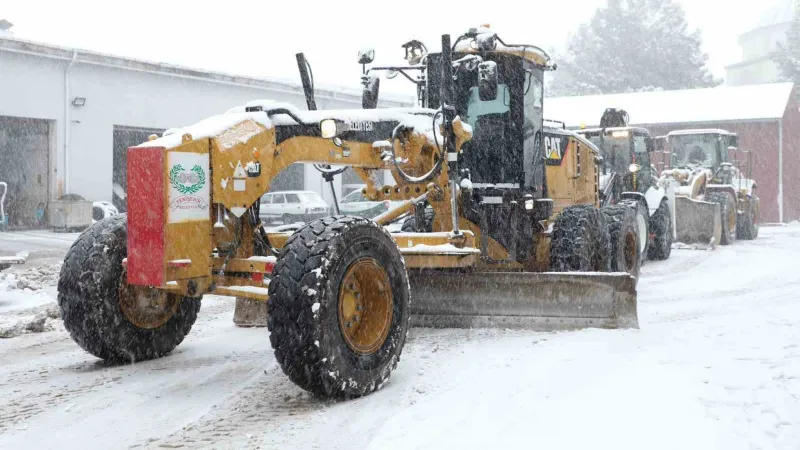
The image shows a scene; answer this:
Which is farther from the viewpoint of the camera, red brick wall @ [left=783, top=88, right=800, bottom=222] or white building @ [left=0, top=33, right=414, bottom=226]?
red brick wall @ [left=783, top=88, right=800, bottom=222]

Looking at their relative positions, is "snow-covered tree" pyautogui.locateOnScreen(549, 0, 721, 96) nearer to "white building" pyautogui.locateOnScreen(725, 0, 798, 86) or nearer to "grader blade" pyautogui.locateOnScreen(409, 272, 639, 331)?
"white building" pyautogui.locateOnScreen(725, 0, 798, 86)

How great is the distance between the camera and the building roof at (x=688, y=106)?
3334 centimetres

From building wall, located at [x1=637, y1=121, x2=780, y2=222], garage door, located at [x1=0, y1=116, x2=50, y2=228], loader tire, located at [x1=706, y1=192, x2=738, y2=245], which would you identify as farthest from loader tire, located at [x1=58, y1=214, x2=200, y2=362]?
building wall, located at [x1=637, y1=121, x2=780, y2=222]

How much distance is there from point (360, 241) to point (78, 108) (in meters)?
22.3

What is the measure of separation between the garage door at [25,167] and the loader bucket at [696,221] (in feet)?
59.4

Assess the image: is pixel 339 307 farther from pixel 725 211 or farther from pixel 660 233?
pixel 725 211

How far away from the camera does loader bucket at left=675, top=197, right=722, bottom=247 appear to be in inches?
714

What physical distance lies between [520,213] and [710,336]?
246cm

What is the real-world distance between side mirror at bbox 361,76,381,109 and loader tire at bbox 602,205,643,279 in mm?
3835

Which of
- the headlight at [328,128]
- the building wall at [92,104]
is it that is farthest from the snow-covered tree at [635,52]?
the headlight at [328,128]

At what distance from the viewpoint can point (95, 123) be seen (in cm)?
2583

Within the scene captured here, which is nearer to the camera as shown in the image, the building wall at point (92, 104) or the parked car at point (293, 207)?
the building wall at point (92, 104)

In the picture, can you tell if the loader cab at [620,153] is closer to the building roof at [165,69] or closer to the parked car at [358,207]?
the parked car at [358,207]

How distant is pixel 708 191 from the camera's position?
19.8 m
